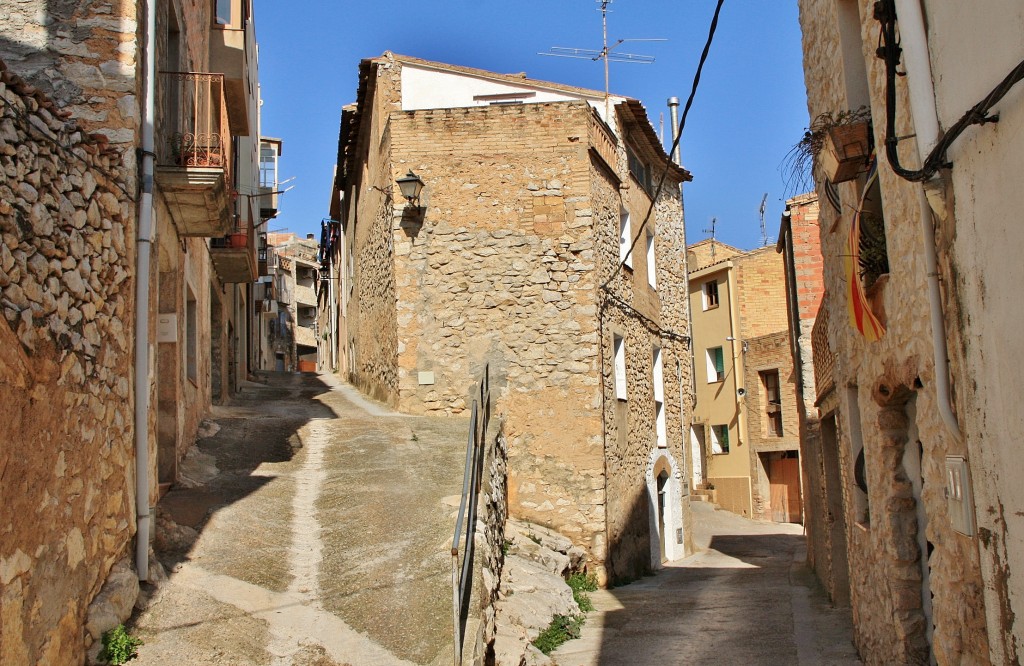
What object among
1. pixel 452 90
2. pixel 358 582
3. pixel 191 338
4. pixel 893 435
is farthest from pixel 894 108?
pixel 452 90

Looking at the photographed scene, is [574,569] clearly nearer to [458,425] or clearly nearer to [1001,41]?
[458,425]

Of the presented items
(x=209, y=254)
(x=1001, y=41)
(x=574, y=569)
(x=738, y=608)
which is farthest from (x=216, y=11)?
(x=1001, y=41)

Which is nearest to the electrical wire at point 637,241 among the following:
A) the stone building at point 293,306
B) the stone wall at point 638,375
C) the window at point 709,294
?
the stone wall at point 638,375

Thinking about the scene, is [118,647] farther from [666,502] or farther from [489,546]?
[666,502]

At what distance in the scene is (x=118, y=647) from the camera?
588cm

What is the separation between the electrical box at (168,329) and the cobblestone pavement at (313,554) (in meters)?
1.47

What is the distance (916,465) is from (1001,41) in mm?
3395

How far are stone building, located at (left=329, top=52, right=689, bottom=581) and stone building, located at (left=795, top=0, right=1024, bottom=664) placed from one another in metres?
5.73

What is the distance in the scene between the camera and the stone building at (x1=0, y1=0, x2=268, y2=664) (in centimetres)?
527

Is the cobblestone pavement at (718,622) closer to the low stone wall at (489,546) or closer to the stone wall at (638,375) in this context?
the stone wall at (638,375)

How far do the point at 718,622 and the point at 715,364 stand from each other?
22.9 m

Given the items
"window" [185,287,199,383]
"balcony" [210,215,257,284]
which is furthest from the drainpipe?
"balcony" [210,215,257,284]

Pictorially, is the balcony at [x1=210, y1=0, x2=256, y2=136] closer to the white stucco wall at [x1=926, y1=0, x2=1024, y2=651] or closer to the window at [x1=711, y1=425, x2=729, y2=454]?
the white stucco wall at [x1=926, y1=0, x2=1024, y2=651]

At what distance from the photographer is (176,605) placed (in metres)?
6.59
